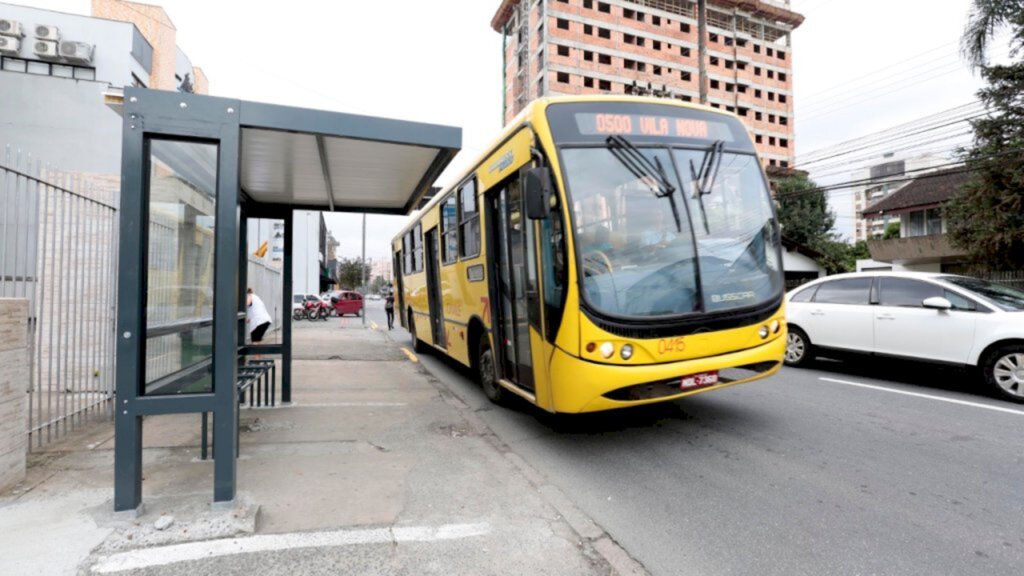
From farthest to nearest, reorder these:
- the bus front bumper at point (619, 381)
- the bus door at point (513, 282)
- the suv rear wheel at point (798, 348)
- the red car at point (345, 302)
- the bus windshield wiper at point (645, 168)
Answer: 1. the red car at point (345, 302)
2. the suv rear wheel at point (798, 348)
3. the bus door at point (513, 282)
4. the bus windshield wiper at point (645, 168)
5. the bus front bumper at point (619, 381)

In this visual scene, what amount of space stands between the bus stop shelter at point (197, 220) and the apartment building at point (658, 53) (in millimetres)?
50648

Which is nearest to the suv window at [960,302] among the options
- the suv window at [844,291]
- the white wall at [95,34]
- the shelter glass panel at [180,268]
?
the suv window at [844,291]

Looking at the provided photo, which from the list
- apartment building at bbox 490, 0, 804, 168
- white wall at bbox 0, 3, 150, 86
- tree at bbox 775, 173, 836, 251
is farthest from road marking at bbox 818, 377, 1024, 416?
apartment building at bbox 490, 0, 804, 168

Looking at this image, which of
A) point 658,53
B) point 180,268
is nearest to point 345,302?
point 180,268

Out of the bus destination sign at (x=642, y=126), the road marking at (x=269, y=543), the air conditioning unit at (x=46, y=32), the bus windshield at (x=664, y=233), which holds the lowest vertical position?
the road marking at (x=269, y=543)

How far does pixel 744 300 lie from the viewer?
462 centimetres

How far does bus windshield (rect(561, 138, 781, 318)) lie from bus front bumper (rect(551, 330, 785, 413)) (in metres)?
0.43

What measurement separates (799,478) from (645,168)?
9.10 ft

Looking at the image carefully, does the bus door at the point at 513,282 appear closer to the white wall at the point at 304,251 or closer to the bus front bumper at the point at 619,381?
the bus front bumper at the point at 619,381

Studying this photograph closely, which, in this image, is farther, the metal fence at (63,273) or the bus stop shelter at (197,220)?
the metal fence at (63,273)

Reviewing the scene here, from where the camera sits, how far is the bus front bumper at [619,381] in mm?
4074

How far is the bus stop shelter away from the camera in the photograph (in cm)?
323

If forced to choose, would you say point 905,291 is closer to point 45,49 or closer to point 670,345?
point 670,345

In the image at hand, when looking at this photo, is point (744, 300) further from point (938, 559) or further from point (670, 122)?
point (938, 559)
